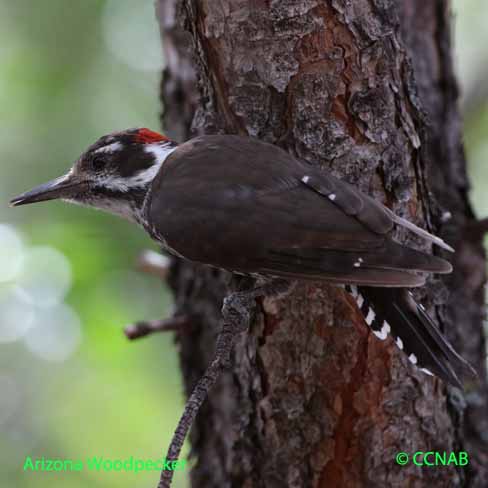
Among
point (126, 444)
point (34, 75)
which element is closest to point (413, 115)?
point (126, 444)

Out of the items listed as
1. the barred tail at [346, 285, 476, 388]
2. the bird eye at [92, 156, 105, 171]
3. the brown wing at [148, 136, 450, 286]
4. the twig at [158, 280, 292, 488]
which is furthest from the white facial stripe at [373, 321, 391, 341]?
the bird eye at [92, 156, 105, 171]

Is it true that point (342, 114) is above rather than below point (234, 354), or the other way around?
above

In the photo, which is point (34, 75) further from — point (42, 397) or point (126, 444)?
point (126, 444)

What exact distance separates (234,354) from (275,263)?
2.38 feet

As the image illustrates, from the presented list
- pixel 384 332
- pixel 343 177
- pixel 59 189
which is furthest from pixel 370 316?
pixel 59 189

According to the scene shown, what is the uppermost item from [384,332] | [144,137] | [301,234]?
[144,137]

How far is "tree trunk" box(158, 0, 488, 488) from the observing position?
10.6 ft

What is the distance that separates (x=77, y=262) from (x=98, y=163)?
1.49m

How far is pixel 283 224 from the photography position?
3.24 m

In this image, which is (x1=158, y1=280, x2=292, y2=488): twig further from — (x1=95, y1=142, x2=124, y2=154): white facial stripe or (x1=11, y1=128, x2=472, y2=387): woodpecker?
(x1=95, y1=142, x2=124, y2=154): white facial stripe

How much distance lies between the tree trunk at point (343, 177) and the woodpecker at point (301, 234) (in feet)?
0.41

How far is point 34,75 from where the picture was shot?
19.5 feet

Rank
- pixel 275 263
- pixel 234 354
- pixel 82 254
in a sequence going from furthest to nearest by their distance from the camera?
pixel 82 254 → pixel 234 354 → pixel 275 263

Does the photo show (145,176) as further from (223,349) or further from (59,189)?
(223,349)
